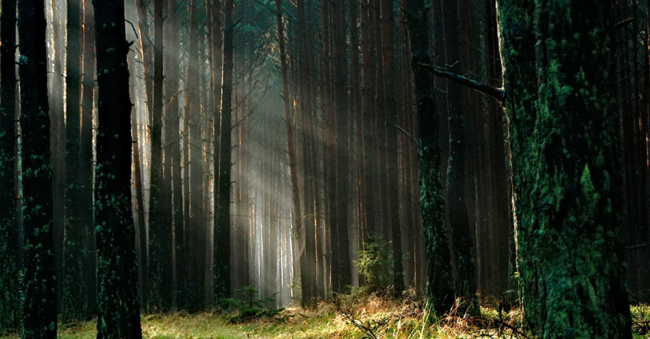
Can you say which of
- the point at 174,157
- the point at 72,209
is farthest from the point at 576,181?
the point at 174,157

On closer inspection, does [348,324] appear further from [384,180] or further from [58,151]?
[58,151]

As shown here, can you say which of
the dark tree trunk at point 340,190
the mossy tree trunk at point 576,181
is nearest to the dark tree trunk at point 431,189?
the mossy tree trunk at point 576,181

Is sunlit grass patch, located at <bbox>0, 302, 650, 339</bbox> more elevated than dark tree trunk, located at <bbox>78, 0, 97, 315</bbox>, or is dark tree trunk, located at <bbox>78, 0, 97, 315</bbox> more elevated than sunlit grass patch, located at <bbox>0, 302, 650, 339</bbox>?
dark tree trunk, located at <bbox>78, 0, 97, 315</bbox>

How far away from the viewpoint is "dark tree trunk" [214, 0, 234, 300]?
1548cm

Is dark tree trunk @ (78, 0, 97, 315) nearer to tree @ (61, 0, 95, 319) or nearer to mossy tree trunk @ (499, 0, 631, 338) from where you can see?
tree @ (61, 0, 95, 319)

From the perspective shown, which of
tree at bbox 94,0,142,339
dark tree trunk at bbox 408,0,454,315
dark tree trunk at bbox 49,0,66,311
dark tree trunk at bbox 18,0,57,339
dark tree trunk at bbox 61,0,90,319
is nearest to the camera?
tree at bbox 94,0,142,339

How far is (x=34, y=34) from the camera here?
8.80 m

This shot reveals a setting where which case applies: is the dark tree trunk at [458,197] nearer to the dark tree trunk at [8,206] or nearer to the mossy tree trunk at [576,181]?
the mossy tree trunk at [576,181]

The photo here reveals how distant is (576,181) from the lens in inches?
132

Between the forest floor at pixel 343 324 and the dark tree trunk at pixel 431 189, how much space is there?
0.51m

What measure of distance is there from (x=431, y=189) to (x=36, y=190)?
6333 millimetres

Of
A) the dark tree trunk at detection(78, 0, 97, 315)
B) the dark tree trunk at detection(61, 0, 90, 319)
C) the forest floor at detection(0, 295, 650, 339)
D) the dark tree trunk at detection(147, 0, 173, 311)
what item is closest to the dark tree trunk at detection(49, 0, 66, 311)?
the dark tree trunk at detection(78, 0, 97, 315)

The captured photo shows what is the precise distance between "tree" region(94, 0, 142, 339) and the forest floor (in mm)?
2505

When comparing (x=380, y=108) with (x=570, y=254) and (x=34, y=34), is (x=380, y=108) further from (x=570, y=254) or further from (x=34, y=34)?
(x=570, y=254)
